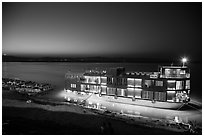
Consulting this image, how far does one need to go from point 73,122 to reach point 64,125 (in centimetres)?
41

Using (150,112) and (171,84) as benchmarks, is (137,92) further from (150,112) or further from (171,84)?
(171,84)

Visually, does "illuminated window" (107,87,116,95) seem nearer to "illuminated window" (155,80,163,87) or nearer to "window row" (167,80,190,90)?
"illuminated window" (155,80,163,87)

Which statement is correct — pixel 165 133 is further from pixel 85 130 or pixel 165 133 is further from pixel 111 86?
pixel 111 86

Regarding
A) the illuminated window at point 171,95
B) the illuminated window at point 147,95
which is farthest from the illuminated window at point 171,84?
the illuminated window at point 147,95

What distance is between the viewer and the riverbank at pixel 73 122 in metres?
7.41

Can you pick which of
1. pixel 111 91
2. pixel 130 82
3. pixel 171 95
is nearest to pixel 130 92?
pixel 130 82

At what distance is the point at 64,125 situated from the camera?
25.8 ft

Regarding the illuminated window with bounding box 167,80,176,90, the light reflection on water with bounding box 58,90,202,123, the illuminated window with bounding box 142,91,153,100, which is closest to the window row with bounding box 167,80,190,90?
the illuminated window with bounding box 167,80,176,90

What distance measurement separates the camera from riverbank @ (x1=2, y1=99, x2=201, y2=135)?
7.41 m

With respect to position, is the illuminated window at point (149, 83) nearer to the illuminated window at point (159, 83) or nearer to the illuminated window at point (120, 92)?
the illuminated window at point (159, 83)

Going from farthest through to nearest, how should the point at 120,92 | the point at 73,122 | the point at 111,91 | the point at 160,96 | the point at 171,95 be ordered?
the point at 111,91 < the point at 120,92 < the point at 160,96 < the point at 171,95 < the point at 73,122

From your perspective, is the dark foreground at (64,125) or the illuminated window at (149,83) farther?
the illuminated window at (149,83)

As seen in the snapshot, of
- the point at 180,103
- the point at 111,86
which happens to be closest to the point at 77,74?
the point at 111,86

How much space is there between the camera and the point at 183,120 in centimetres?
909
